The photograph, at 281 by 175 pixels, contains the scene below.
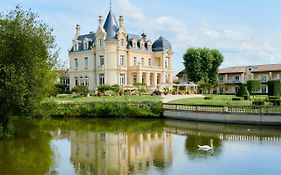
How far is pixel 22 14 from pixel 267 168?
15.6 m

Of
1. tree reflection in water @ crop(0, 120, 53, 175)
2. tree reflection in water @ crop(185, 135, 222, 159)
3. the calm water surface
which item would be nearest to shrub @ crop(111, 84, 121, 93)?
the calm water surface

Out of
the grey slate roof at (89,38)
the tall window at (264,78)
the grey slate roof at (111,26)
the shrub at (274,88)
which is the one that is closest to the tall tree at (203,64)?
the tall window at (264,78)

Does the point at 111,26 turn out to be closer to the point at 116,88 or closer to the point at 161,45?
the point at 161,45

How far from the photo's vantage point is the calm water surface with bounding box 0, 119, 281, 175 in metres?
15.8

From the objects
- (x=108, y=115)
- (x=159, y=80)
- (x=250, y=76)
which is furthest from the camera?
(x=250, y=76)

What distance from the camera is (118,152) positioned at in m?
19.9

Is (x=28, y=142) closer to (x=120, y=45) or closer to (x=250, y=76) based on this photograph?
(x=120, y=45)

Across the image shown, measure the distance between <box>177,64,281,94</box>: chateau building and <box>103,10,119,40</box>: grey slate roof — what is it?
72.7ft

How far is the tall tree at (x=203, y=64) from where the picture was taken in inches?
2643

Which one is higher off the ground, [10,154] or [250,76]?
[250,76]

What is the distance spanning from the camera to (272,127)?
1123 inches

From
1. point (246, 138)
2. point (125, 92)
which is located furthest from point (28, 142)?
point (125, 92)

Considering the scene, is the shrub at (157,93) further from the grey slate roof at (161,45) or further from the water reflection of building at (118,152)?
the water reflection of building at (118,152)

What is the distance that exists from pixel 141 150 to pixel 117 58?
40.2 metres
